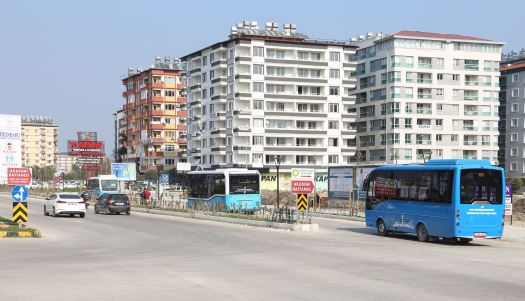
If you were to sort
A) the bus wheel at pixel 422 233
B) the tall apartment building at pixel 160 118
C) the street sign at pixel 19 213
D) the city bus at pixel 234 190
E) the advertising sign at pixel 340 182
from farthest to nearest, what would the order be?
1. the tall apartment building at pixel 160 118
2. the advertising sign at pixel 340 182
3. the city bus at pixel 234 190
4. the street sign at pixel 19 213
5. the bus wheel at pixel 422 233

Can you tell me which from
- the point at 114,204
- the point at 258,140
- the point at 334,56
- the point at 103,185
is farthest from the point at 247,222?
the point at 334,56

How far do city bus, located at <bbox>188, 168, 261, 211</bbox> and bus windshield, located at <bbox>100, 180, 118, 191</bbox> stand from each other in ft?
72.5

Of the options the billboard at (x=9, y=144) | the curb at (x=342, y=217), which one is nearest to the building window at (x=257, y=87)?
the curb at (x=342, y=217)

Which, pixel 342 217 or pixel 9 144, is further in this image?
pixel 342 217

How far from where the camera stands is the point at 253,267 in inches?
683

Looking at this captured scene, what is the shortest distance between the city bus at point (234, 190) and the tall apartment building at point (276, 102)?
5632 centimetres

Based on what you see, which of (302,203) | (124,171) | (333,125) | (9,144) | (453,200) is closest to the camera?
(453,200)

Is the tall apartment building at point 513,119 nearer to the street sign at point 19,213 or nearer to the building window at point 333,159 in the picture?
the building window at point 333,159

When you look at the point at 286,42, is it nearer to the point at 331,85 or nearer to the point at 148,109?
the point at 331,85

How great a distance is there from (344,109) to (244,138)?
56.4 feet

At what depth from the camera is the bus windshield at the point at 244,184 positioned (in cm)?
4397

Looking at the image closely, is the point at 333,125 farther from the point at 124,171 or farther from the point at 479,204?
the point at 479,204

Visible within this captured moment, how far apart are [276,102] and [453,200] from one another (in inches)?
3116

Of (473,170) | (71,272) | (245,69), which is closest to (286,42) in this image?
(245,69)
